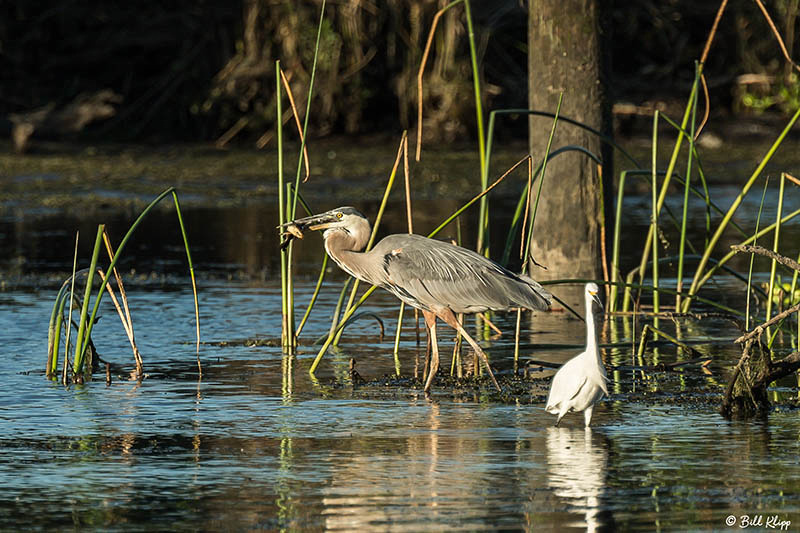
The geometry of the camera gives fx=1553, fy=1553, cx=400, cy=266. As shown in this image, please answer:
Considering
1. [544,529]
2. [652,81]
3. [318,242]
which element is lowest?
[544,529]

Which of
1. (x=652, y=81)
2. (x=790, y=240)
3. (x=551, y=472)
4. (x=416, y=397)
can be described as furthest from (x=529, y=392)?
(x=652, y=81)

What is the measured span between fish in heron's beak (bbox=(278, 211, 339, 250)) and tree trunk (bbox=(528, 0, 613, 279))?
112 inches

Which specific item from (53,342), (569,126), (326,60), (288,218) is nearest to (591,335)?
(288,218)

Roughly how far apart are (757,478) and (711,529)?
754mm

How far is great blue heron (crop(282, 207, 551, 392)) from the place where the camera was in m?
7.89

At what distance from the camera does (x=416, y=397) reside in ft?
25.1

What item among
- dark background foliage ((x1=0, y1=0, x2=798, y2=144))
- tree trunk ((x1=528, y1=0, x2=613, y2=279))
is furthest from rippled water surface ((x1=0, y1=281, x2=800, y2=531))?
dark background foliage ((x1=0, y1=0, x2=798, y2=144))

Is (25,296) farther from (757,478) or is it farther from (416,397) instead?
(757,478)

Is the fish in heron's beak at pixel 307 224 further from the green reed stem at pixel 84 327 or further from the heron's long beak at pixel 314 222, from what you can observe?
the green reed stem at pixel 84 327

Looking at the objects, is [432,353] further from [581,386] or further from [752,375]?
[752,375]

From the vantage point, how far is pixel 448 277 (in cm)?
801

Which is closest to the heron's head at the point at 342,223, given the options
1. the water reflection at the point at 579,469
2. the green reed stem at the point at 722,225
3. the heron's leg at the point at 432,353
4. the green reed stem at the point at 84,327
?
the heron's leg at the point at 432,353

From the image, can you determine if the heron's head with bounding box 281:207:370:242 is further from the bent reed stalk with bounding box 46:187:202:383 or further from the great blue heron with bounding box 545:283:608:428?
the great blue heron with bounding box 545:283:608:428

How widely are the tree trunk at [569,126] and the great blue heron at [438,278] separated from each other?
9.32ft
